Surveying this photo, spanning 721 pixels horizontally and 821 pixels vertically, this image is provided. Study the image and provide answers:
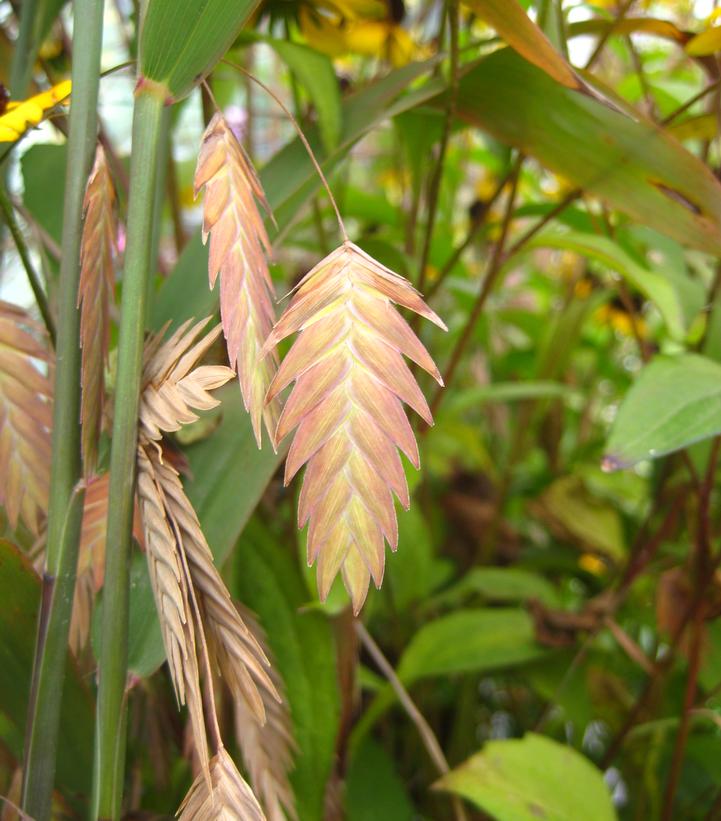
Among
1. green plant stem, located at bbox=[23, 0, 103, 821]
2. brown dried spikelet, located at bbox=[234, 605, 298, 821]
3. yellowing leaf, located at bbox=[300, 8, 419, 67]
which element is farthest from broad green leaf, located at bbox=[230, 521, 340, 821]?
yellowing leaf, located at bbox=[300, 8, 419, 67]

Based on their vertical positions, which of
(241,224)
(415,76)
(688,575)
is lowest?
(688,575)

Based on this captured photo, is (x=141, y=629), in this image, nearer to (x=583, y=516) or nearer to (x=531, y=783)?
(x=531, y=783)

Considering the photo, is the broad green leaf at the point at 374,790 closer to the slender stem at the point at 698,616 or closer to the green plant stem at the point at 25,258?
the slender stem at the point at 698,616

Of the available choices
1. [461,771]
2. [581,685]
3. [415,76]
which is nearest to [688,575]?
[581,685]

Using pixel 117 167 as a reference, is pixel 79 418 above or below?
below

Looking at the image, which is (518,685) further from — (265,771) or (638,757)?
(265,771)

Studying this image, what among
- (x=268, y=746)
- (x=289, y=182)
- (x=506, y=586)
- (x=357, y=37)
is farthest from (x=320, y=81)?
(x=506, y=586)
